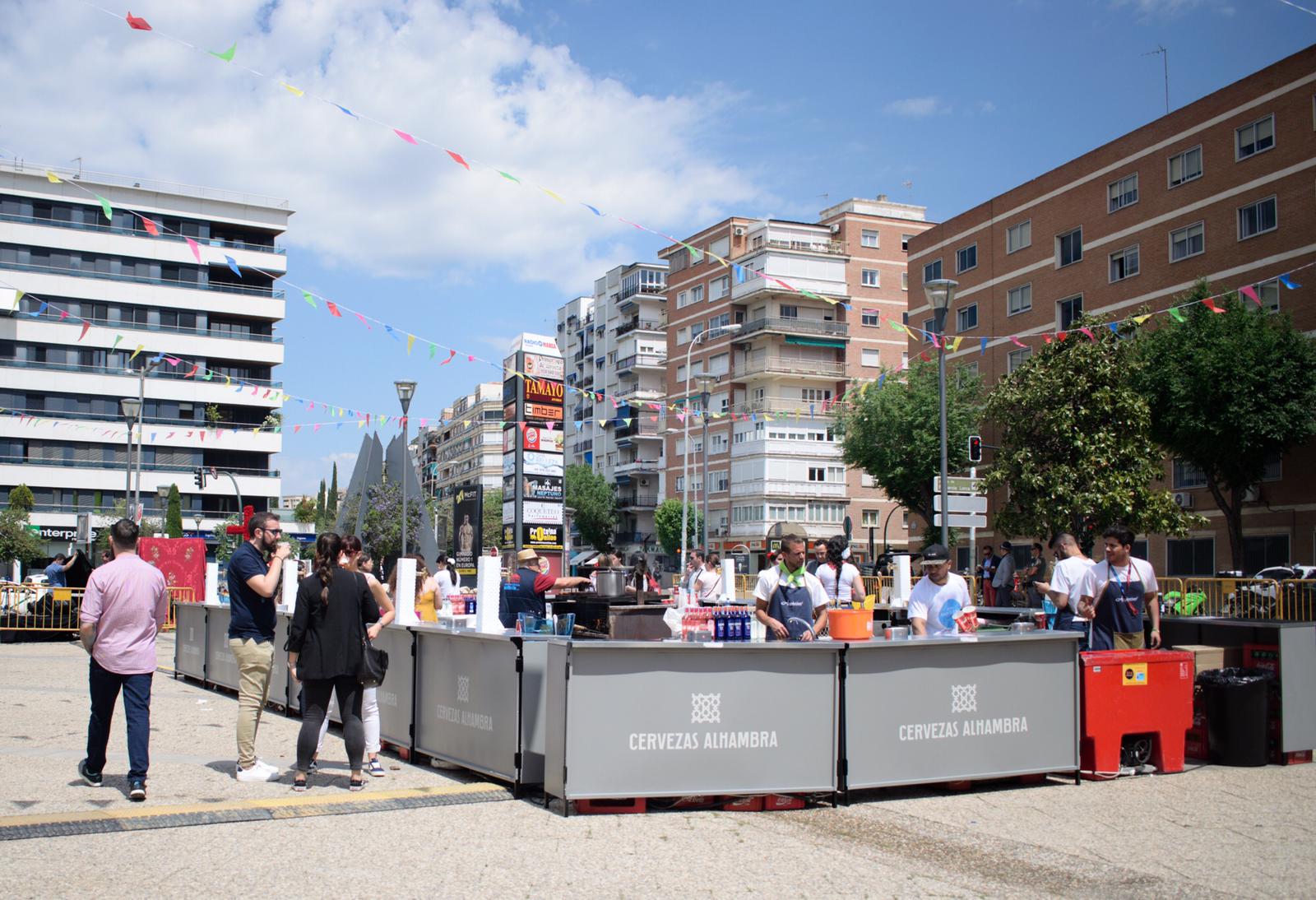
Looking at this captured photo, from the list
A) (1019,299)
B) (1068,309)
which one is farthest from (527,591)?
(1019,299)

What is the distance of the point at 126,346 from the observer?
222ft

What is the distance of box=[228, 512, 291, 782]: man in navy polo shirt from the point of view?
8.30 metres

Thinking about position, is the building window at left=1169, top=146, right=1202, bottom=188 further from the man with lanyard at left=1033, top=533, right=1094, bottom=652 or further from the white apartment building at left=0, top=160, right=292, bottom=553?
the white apartment building at left=0, top=160, right=292, bottom=553

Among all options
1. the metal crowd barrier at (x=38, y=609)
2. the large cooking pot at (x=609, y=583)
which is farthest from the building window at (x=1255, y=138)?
the metal crowd barrier at (x=38, y=609)

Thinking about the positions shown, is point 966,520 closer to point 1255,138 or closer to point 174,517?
point 1255,138

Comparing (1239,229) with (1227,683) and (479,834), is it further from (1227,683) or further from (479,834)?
(479,834)

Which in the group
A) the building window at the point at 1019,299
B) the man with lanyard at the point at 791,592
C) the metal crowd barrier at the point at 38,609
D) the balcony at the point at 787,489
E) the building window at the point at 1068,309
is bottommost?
the metal crowd barrier at the point at 38,609

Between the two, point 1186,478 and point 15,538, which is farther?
point 15,538

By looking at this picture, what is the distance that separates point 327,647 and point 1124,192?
4244 centimetres

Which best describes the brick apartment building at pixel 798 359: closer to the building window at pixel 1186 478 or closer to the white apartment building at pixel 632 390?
the white apartment building at pixel 632 390

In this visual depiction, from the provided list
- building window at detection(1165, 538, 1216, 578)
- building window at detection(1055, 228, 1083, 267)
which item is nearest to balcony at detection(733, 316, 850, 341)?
building window at detection(1055, 228, 1083, 267)

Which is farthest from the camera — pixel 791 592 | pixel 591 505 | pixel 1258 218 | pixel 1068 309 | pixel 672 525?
pixel 591 505

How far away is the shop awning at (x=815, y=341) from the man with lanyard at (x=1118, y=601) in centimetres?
6390

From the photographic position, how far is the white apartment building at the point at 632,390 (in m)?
89.3
